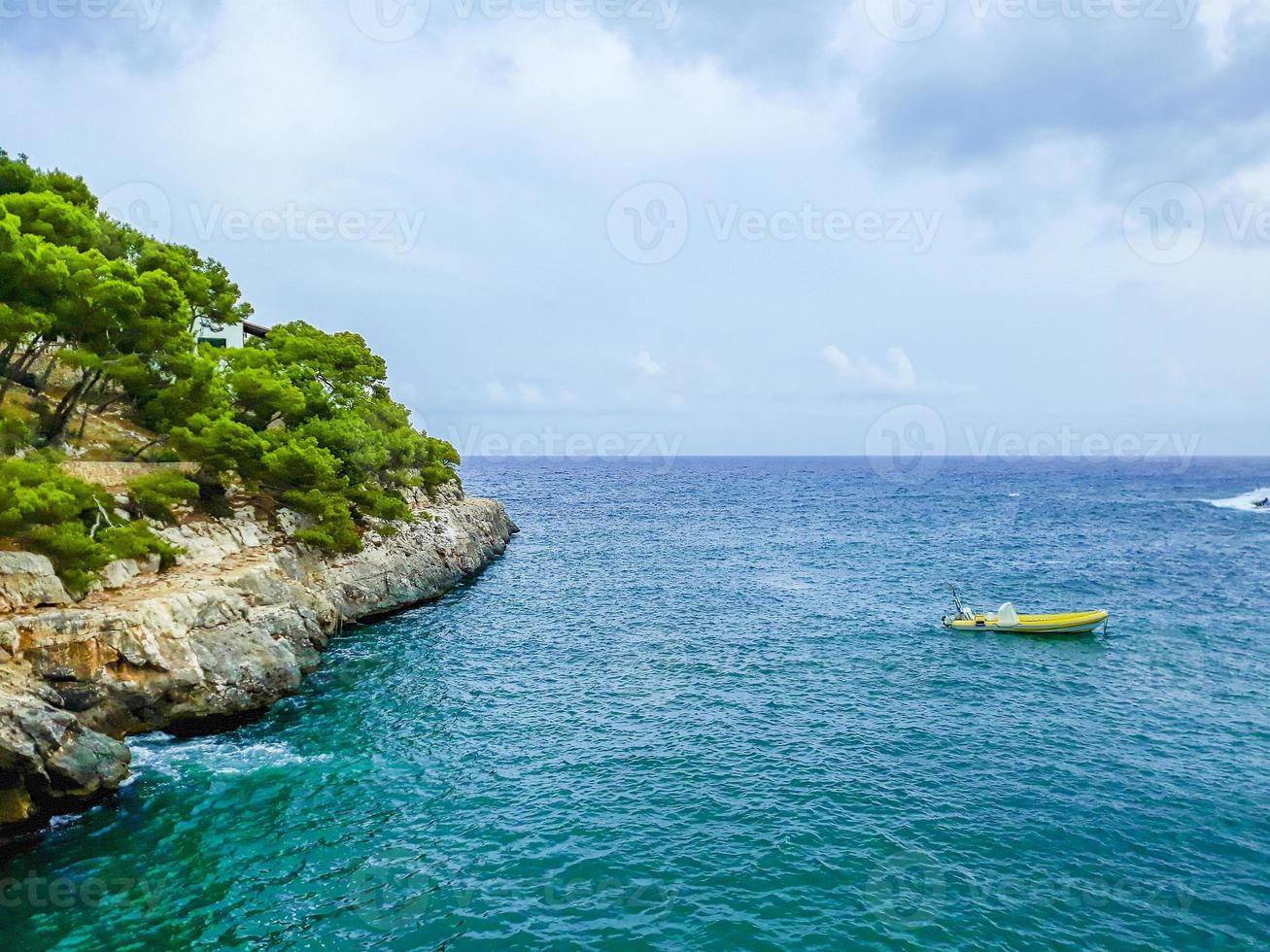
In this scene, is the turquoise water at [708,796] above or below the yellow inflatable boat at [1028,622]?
below

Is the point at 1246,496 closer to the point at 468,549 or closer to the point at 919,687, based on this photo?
the point at 919,687

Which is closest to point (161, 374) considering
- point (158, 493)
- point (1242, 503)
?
point (158, 493)

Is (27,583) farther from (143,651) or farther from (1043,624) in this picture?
(1043,624)

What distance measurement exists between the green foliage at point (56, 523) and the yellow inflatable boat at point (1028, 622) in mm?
48049

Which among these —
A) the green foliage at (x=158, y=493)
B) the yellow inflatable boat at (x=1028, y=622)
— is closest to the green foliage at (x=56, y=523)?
the green foliage at (x=158, y=493)

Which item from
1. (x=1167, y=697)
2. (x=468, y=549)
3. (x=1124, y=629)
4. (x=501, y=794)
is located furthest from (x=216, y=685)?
(x=1124, y=629)

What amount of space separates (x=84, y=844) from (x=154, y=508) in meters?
18.2

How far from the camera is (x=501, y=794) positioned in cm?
2441

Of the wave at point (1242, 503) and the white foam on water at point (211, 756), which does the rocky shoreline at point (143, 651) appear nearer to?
the white foam on water at point (211, 756)

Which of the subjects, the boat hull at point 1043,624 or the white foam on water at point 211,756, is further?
the boat hull at point 1043,624

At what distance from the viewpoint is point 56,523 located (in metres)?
26.6

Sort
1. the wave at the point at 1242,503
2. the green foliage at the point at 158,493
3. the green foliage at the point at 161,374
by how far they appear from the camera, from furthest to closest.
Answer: the wave at the point at 1242,503 < the green foliage at the point at 158,493 < the green foliage at the point at 161,374

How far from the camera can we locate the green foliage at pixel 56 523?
2534 centimetres

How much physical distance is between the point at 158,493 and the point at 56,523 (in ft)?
23.5
